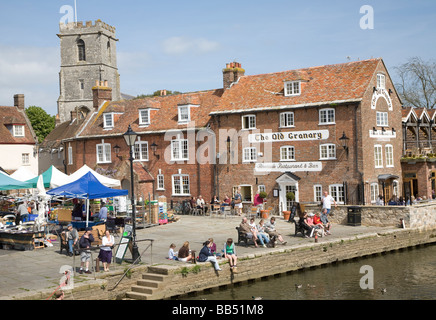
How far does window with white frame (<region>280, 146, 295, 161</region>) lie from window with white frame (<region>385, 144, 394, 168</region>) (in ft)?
19.8

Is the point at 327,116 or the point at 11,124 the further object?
the point at 11,124

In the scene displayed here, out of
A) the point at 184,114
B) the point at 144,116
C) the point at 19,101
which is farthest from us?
the point at 19,101

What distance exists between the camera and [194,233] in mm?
25297

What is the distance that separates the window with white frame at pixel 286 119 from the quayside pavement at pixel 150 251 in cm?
594

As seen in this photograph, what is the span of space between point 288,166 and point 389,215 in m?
7.45

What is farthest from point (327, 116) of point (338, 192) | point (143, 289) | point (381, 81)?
point (143, 289)

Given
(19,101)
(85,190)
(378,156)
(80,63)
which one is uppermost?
(80,63)

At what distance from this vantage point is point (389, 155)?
110 feet

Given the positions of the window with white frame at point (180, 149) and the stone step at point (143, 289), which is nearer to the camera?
the stone step at point (143, 289)

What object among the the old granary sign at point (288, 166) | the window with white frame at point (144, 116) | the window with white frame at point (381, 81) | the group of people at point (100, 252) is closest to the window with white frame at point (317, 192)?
the the old granary sign at point (288, 166)

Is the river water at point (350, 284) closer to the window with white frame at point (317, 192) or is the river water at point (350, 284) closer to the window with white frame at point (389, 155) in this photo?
the window with white frame at point (317, 192)

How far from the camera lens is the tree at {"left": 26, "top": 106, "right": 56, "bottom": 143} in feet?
236

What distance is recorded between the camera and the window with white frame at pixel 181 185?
36197mm

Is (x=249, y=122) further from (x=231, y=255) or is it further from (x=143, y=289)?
(x=143, y=289)
